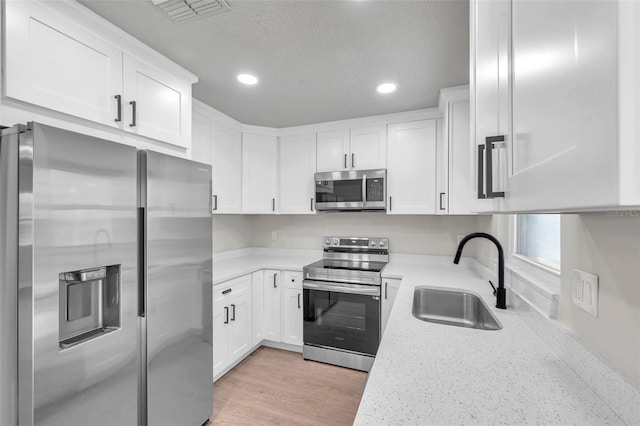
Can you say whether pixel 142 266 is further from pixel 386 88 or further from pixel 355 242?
pixel 355 242

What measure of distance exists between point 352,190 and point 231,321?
1.65 metres

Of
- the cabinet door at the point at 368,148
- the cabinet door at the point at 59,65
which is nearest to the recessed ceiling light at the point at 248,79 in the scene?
the cabinet door at the point at 59,65

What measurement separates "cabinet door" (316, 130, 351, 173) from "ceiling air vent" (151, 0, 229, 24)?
176 cm

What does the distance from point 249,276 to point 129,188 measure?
5.26 feet

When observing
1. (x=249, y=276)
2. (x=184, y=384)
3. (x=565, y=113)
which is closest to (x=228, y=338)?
(x=249, y=276)

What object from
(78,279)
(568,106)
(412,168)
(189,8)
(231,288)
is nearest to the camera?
(568,106)

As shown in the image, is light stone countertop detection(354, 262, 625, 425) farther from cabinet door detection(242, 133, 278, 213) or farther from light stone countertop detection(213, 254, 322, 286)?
cabinet door detection(242, 133, 278, 213)

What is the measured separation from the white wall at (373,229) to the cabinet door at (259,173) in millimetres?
457

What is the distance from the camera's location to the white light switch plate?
2.68ft

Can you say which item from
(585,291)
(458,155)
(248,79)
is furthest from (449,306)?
(248,79)

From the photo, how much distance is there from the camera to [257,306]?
2838 millimetres

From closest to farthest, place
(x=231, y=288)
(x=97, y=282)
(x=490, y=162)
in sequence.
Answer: (x=490, y=162) → (x=97, y=282) → (x=231, y=288)

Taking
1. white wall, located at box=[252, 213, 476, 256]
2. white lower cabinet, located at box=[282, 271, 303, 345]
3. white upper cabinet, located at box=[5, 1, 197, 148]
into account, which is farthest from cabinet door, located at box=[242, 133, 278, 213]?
white upper cabinet, located at box=[5, 1, 197, 148]

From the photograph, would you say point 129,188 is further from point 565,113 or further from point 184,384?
point 565,113
